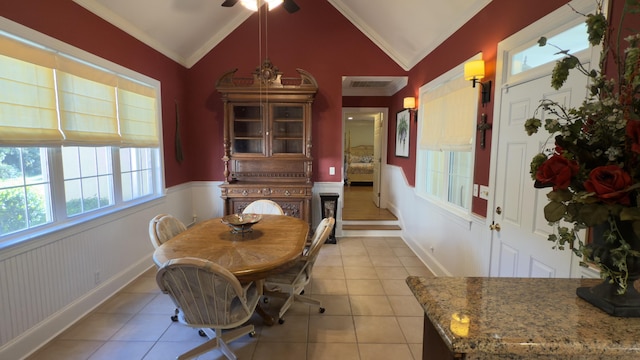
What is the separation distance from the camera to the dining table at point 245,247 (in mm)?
1874

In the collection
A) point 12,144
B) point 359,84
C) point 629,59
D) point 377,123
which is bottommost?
point 12,144

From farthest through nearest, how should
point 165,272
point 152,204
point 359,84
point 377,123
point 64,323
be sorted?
point 377,123, point 359,84, point 152,204, point 64,323, point 165,272

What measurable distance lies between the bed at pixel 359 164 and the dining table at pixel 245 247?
7.78m

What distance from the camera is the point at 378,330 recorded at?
8.09ft

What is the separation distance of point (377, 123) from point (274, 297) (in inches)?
184

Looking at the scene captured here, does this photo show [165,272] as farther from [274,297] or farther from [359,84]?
[359,84]

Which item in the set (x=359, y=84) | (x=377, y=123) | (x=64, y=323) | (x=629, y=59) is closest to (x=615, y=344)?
(x=629, y=59)

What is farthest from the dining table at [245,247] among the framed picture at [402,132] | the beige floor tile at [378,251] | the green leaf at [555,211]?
the framed picture at [402,132]

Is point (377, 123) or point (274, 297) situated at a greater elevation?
point (377, 123)

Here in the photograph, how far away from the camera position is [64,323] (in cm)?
242

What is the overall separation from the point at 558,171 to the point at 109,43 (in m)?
3.70

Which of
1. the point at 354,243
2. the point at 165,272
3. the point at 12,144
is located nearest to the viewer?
the point at 165,272

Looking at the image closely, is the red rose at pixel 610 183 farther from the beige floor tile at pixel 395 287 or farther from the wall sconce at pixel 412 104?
the wall sconce at pixel 412 104

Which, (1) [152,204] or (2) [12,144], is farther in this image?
(1) [152,204]
